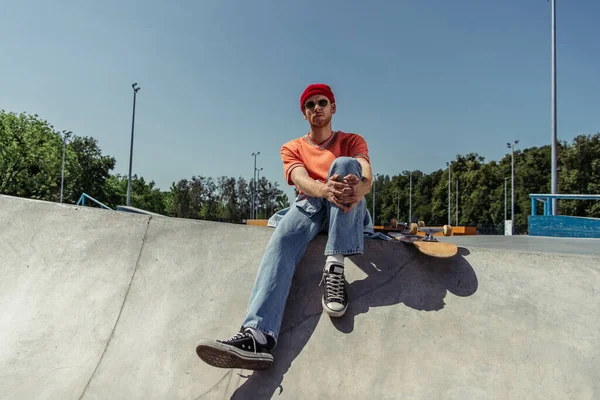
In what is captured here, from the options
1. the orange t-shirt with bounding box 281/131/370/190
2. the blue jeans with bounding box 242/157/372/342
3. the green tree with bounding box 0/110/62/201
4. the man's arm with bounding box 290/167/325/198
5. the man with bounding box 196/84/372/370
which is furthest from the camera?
the green tree with bounding box 0/110/62/201

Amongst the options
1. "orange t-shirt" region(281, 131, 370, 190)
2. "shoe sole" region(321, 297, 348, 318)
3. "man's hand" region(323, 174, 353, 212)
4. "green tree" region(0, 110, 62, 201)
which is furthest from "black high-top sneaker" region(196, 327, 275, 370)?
"green tree" region(0, 110, 62, 201)

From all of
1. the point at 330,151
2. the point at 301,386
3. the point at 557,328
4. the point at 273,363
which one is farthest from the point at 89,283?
the point at 557,328

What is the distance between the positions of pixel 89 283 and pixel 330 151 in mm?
1999

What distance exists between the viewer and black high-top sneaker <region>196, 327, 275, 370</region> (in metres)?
1.80

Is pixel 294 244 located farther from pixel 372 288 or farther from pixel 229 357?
pixel 229 357

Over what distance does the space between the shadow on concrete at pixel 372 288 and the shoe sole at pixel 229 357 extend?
0.14m

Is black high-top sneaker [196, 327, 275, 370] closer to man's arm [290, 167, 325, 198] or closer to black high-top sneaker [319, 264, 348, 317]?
black high-top sneaker [319, 264, 348, 317]

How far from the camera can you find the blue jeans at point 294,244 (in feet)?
6.76

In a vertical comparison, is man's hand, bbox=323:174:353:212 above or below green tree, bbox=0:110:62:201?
below

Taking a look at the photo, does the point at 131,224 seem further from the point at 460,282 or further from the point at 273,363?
the point at 460,282

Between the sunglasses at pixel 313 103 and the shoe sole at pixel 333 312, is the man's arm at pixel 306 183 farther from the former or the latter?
the shoe sole at pixel 333 312

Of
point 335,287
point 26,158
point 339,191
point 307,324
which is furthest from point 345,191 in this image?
point 26,158

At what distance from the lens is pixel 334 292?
2199mm

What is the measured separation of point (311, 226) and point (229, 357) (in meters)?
0.97
